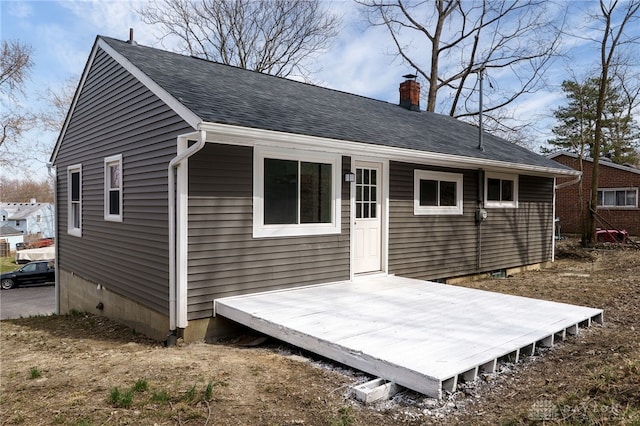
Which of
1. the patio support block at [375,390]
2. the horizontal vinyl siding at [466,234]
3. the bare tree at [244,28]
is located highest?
the bare tree at [244,28]

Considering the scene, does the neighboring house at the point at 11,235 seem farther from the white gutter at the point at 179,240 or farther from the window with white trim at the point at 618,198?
the window with white trim at the point at 618,198

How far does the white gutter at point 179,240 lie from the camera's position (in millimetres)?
5133

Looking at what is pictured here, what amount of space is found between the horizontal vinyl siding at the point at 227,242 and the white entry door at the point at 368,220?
134cm

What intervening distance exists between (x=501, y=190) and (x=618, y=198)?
1418cm

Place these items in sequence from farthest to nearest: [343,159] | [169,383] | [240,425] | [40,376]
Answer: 1. [343,159]
2. [40,376]
3. [169,383]
4. [240,425]

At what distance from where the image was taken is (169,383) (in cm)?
356

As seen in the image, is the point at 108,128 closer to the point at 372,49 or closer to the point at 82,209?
the point at 82,209

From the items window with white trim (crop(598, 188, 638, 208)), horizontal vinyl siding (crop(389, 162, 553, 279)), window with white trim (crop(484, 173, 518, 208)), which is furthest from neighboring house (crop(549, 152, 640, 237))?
window with white trim (crop(484, 173, 518, 208))

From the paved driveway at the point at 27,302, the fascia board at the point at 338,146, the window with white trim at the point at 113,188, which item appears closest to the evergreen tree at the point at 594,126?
the fascia board at the point at 338,146

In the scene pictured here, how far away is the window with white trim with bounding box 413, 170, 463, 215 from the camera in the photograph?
26.5 ft

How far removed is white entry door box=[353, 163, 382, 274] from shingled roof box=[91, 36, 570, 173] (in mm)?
667

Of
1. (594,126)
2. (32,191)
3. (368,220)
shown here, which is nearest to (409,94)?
(368,220)

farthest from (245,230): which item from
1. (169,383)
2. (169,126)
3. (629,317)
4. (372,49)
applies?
(372,49)

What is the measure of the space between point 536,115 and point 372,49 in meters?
8.89
